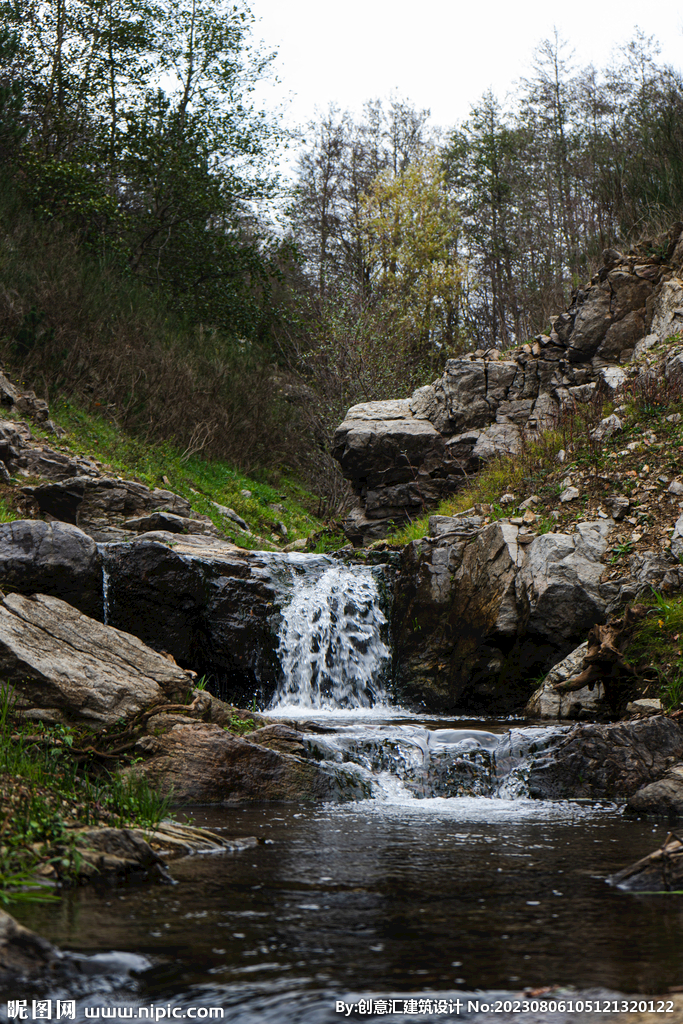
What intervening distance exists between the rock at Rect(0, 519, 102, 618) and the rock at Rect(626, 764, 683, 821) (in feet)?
19.1

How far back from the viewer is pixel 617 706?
7305 mm

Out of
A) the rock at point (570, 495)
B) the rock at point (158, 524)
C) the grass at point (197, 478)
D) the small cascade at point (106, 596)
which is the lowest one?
the small cascade at point (106, 596)

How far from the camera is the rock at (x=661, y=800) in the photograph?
194 inches

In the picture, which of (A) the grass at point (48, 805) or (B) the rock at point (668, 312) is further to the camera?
(B) the rock at point (668, 312)

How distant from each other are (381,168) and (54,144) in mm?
11563

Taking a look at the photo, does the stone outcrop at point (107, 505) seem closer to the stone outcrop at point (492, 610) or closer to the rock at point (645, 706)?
the stone outcrop at point (492, 610)

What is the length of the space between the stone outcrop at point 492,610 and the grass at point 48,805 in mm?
4884

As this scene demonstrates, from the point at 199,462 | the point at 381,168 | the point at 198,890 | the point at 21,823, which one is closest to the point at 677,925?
the point at 198,890

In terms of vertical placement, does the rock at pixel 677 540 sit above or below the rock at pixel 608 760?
above

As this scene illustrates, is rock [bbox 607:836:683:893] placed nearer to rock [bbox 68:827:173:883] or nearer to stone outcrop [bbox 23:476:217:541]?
rock [bbox 68:827:173:883]

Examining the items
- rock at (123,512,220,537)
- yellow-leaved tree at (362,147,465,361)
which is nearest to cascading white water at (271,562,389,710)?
rock at (123,512,220,537)

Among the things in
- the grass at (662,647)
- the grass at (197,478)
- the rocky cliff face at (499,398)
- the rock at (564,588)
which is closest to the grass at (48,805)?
the grass at (662,647)

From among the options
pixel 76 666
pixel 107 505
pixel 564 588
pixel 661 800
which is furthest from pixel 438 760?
pixel 107 505

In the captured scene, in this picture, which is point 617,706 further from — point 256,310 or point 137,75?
point 137,75
